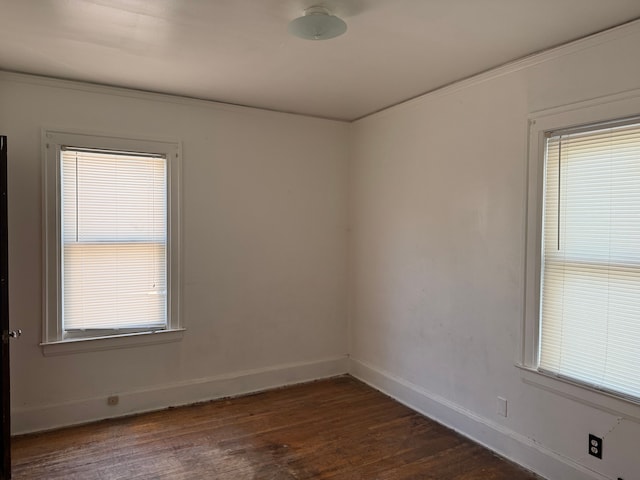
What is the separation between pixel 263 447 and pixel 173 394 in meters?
1.08

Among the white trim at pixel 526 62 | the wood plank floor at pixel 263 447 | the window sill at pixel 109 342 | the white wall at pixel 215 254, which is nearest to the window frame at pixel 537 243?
the white trim at pixel 526 62

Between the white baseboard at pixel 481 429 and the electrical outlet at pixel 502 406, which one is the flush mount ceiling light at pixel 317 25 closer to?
Result: the electrical outlet at pixel 502 406

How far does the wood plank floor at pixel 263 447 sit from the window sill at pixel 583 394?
0.58 meters

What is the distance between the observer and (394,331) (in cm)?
402

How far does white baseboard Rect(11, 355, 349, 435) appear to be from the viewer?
3287 mm

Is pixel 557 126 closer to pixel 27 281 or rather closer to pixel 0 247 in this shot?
pixel 0 247

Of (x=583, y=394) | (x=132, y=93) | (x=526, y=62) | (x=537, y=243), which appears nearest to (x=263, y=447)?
(x=583, y=394)

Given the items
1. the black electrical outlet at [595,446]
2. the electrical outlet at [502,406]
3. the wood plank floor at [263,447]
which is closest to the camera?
the black electrical outlet at [595,446]

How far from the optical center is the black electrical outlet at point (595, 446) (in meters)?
2.46

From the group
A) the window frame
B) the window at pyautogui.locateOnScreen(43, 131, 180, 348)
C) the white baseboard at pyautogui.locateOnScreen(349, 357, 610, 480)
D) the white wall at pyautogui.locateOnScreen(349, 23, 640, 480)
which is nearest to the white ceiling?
the white wall at pyautogui.locateOnScreen(349, 23, 640, 480)

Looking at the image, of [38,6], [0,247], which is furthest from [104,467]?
[38,6]

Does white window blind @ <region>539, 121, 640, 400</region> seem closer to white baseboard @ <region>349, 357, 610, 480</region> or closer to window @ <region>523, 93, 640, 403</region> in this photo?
window @ <region>523, 93, 640, 403</region>

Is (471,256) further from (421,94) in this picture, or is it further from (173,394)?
(173,394)

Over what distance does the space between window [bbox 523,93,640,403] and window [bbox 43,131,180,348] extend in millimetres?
2734
